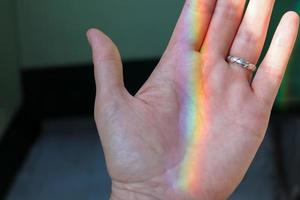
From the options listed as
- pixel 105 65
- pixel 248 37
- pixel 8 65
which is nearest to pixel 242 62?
pixel 248 37

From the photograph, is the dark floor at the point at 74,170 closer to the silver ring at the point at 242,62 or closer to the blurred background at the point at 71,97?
the blurred background at the point at 71,97

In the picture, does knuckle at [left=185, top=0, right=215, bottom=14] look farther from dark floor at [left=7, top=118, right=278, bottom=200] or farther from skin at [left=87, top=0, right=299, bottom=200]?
dark floor at [left=7, top=118, right=278, bottom=200]

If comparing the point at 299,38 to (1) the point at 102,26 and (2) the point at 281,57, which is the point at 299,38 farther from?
(2) the point at 281,57

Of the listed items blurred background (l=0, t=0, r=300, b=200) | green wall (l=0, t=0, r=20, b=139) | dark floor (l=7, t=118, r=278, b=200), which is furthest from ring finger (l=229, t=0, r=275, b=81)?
green wall (l=0, t=0, r=20, b=139)

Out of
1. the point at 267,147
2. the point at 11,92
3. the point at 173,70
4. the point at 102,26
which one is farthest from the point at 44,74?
the point at 173,70

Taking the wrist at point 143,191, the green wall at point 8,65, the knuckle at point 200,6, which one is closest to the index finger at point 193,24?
the knuckle at point 200,6

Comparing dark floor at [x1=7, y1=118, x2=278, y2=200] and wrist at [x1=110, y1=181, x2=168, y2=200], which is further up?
wrist at [x1=110, y1=181, x2=168, y2=200]
